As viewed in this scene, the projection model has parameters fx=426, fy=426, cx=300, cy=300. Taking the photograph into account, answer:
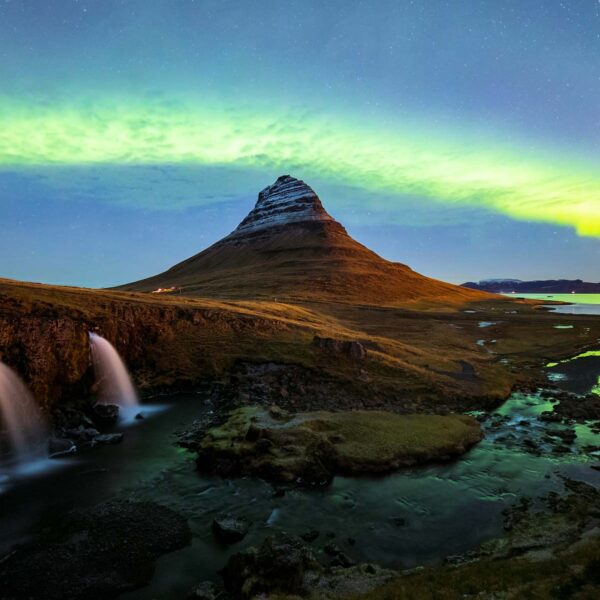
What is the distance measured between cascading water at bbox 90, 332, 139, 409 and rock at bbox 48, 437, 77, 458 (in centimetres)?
Result: 812

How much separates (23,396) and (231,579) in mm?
25494

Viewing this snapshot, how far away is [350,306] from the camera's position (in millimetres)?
130125

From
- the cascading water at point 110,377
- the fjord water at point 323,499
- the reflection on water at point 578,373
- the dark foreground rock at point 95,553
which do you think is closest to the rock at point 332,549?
the fjord water at point 323,499

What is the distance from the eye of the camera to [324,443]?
2808 cm

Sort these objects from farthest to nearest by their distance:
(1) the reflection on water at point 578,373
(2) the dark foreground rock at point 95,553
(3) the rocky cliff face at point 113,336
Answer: (1) the reflection on water at point 578,373 < (3) the rocky cliff face at point 113,336 < (2) the dark foreground rock at point 95,553

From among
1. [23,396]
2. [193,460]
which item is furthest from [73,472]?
[23,396]

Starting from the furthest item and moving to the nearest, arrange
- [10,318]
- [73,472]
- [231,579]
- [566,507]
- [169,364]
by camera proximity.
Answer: [169,364]
[10,318]
[73,472]
[566,507]
[231,579]

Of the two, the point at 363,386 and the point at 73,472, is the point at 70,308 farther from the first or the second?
the point at 363,386

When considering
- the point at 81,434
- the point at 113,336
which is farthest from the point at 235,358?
the point at 81,434

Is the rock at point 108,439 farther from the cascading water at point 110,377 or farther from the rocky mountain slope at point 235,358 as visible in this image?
the cascading water at point 110,377

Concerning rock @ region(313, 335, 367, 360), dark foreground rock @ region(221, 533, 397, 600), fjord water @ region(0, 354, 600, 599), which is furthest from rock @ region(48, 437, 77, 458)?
rock @ region(313, 335, 367, 360)

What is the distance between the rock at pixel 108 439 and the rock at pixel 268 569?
18.8 meters

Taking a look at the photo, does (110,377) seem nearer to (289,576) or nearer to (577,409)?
(289,576)

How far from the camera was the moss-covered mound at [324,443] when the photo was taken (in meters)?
26.1
